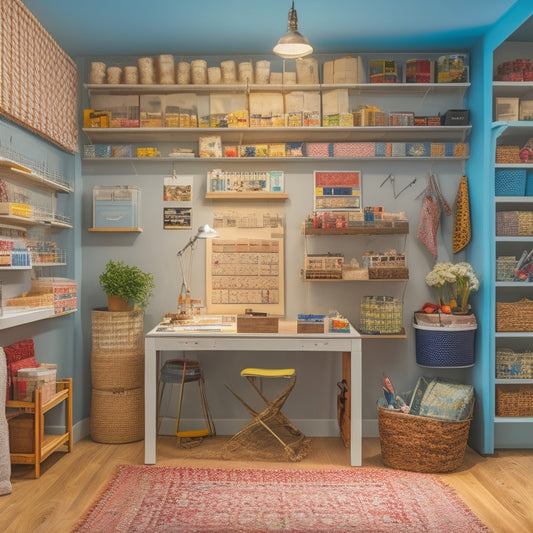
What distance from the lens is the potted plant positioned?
180 inches

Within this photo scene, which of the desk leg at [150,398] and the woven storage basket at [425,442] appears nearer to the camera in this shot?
the woven storage basket at [425,442]

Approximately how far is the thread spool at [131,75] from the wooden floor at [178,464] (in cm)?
292

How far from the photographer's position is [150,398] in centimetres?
422

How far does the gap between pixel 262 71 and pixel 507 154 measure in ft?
6.68

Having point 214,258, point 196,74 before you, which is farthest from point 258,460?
point 196,74

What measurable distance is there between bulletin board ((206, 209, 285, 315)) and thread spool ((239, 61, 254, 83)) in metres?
1.07

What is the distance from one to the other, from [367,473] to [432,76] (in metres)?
3.16

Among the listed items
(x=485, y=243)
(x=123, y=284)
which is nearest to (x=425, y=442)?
(x=485, y=243)

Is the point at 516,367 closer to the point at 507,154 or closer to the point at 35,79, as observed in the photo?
the point at 507,154

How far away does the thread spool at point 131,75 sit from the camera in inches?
189

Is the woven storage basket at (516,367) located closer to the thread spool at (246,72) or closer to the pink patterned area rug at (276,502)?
the pink patterned area rug at (276,502)

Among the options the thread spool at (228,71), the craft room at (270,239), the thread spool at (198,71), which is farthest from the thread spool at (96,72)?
the thread spool at (228,71)

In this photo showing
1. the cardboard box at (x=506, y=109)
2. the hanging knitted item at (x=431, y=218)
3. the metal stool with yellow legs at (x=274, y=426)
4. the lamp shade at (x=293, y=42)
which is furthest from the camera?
the hanging knitted item at (x=431, y=218)

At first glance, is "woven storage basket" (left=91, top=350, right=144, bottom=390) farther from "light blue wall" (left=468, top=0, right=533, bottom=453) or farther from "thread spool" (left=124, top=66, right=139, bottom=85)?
"light blue wall" (left=468, top=0, right=533, bottom=453)
